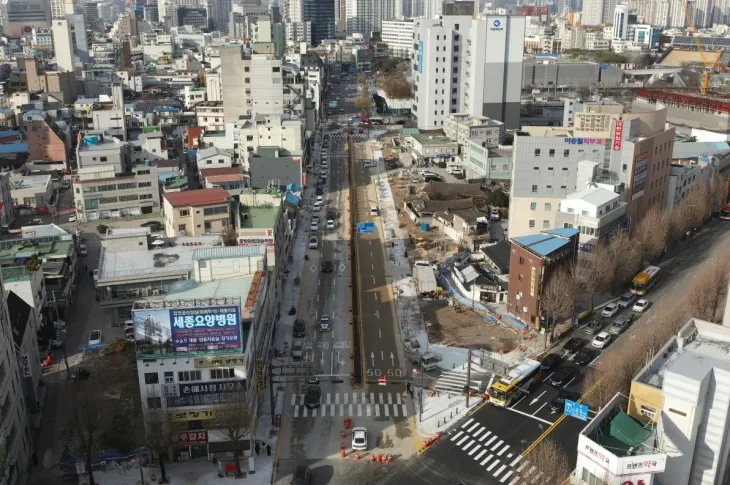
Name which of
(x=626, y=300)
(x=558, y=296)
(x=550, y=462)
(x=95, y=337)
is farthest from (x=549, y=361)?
(x=95, y=337)

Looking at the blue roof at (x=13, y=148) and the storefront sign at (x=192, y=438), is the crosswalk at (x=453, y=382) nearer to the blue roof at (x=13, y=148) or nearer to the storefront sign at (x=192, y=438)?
the storefront sign at (x=192, y=438)

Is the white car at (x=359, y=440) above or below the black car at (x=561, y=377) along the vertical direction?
below

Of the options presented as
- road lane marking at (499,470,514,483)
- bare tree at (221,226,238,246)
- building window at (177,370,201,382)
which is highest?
bare tree at (221,226,238,246)

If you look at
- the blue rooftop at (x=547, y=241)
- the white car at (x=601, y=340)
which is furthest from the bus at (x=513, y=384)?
the blue rooftop at (x=547, y=241)

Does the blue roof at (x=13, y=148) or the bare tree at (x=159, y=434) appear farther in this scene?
the blue roof at (x=13, y=148)

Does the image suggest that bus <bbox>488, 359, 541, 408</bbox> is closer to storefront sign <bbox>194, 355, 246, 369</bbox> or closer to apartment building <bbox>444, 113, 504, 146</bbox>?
storefront sign <bbox>194, 355, 246, 369</bbox>

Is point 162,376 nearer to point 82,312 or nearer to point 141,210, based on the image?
point 82,312

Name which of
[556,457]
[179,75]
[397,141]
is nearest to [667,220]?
[556,457]

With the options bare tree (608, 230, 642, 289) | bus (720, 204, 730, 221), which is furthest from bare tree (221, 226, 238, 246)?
bus (720, 204, 730, 221)
